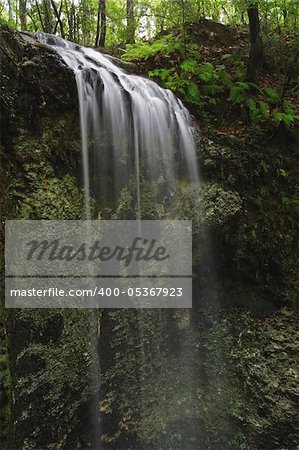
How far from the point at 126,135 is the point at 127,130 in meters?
0.06

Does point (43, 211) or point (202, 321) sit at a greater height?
point (43, 211)

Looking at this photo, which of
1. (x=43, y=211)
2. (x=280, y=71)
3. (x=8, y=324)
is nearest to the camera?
(x=8, y=324)

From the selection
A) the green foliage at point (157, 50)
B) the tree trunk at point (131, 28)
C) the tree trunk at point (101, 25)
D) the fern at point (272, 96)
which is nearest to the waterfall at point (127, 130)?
the green foliage at point (157, 50)

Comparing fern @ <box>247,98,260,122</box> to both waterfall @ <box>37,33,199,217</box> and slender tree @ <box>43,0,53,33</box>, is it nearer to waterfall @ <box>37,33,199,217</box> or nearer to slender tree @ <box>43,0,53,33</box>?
waterfall @ <box>37,33,199,217</box>

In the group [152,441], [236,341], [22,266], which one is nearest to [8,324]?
[22,266]

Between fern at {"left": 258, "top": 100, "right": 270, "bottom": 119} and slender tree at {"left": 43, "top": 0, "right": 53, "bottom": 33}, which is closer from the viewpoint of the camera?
fern at {"left": 258, "top": 100, "right": 270, "bottom": 119}

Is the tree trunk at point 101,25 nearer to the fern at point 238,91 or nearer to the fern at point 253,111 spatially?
the fern at point 238,91

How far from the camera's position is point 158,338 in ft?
14.2

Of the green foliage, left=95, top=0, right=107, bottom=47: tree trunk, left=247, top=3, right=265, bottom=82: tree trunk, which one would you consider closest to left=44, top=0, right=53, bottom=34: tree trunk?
left=95, top=0, right=107, bottom=47: tree trunk

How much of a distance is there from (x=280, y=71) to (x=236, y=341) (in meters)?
4.86

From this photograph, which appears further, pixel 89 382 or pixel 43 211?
pixel 89 382

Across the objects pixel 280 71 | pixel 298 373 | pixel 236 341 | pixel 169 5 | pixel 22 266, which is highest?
pixel 169 5

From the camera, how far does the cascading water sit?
3873 millimetres

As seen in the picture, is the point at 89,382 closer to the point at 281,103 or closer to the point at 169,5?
the point at 281,103
